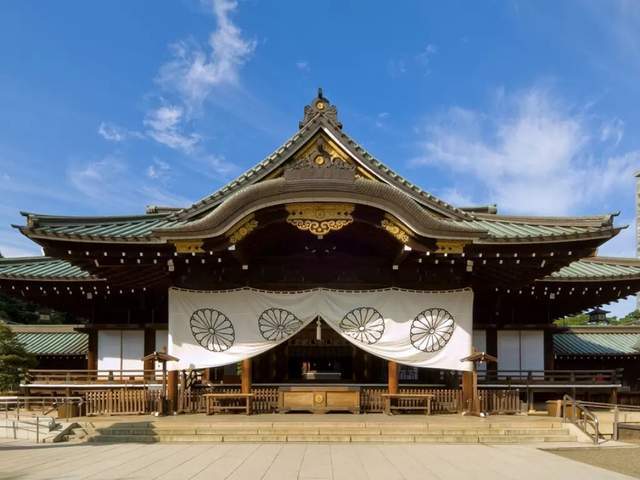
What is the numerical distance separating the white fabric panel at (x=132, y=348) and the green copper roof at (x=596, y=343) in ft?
42.9

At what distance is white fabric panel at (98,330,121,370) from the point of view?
641 inches

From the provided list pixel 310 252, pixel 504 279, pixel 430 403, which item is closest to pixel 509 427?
pixel 430 403

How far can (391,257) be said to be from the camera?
42.9 ft

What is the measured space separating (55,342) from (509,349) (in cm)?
1480

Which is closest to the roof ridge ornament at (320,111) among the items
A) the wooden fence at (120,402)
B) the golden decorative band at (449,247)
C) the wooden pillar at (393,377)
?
the golden decorative band at (449,247)

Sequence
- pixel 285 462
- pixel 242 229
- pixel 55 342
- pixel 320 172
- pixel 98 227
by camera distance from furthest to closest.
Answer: pixel 55 342 → pixel 98 227 → pixel 242 229 → pixel 320 172 → pixel 285 462

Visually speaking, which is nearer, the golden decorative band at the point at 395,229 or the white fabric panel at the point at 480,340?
the golden decorative band at the point at 395,229

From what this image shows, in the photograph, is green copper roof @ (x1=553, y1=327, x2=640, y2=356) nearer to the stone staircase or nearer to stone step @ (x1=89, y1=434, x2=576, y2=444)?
the stone staircase

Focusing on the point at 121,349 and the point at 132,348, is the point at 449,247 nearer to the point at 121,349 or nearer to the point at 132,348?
the point at 132,348

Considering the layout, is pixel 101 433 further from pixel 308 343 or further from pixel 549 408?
pixel 549 408

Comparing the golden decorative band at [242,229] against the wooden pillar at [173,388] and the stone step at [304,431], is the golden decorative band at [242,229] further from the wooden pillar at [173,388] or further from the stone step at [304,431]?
the stone step at [304,431]

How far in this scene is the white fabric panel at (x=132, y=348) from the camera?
16219 mm

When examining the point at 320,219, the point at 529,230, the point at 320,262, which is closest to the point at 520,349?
the point at 529,230

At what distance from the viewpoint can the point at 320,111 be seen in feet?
44.3
